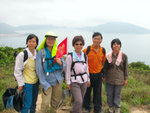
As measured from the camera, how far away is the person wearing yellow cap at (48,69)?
106 inches

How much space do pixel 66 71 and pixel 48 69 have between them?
0.41 m

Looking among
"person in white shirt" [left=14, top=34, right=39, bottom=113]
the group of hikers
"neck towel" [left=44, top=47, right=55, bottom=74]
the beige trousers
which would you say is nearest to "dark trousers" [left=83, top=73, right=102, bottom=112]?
the group of hikers

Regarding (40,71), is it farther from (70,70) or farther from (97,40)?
(97,40)

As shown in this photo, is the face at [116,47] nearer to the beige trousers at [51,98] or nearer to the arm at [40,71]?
the beige trousers at [51,98]

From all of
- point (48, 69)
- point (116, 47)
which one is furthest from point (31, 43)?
point (116, 47)

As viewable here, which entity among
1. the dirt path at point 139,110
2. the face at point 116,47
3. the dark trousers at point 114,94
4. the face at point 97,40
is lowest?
the dirt path at point 139,110

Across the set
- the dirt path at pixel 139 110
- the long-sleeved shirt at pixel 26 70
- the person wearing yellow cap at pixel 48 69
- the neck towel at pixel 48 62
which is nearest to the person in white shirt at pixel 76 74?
the person wearing yellow cap at pixel 48 69

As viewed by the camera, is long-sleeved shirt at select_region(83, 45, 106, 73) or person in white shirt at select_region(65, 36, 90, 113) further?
long-sleeved shirt at select_region(83, 45, 106, 73)

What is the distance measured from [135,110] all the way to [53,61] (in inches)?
115

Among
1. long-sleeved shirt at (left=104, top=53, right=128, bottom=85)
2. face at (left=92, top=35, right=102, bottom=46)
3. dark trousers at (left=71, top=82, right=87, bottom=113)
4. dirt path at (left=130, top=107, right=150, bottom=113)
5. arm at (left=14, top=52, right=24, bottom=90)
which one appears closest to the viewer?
arm at (left=14, top=52, right=24, bottom=90)

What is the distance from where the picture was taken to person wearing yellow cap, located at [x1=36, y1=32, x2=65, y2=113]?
269 centimetres

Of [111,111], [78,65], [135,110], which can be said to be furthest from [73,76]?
[135,110]

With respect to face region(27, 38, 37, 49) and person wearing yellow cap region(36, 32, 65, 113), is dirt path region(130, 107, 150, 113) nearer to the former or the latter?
person wearing yellow cap region(36, 32, 65, 113)

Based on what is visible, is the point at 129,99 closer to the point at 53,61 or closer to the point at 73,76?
the point at 73,76
